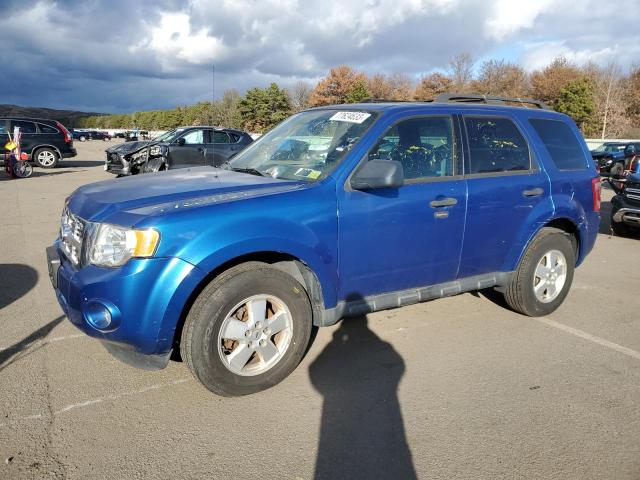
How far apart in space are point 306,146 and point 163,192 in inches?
48.6

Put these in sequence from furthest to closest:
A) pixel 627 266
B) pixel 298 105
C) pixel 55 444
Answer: pixel 298 105, pixel 627 266, pixel 55 444

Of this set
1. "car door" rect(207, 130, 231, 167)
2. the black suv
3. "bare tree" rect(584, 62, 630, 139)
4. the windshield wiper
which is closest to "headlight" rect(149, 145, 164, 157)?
"car door" rect(207, 130, 231, 167)

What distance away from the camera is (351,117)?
3846 mm

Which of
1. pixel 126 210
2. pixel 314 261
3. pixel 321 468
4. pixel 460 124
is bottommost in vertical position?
pixel 321 468

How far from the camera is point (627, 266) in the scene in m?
6.78

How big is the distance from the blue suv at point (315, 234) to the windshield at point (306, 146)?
0.7 inches

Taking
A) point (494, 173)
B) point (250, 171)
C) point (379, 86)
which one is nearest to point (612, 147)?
point (494, 173)

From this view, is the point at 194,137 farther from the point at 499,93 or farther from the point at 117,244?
the point at 499,93

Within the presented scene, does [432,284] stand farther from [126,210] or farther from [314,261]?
[126,210]

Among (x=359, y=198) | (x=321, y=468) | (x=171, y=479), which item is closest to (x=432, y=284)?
(x=359, y=198)

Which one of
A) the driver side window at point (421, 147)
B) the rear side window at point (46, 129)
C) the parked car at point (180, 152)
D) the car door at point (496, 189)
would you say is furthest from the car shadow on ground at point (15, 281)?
the rear side window at point (46, 129)

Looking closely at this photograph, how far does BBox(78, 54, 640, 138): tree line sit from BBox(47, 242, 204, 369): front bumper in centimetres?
4262

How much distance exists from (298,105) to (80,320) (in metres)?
66.5

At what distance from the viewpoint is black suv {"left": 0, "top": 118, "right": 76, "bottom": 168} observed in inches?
700
